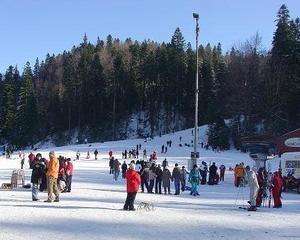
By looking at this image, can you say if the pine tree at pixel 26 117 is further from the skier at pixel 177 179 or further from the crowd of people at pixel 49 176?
the crowd of people at pixel 49 176

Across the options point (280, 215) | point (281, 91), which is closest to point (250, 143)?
point (280, 215)

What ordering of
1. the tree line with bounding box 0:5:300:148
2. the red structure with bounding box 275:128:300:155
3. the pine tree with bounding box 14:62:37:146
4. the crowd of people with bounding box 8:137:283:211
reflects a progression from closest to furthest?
the crowd of people with bounding box 8:137:283:211 < the red structure with bounding box 275:128:300:155 < the tree line with bounding box 0:5:300:148 < the pine tree with bounding box 14:62:37:146

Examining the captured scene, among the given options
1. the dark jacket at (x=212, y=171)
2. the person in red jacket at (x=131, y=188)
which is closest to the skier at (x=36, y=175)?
the person in red jacket at (x=131, y=188)

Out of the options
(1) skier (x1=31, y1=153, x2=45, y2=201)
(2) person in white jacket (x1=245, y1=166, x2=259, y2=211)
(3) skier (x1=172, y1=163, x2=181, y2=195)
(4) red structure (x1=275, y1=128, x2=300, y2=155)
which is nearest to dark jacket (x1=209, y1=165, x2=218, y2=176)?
(4) red structure (x1=275, y1=128, x2=300, y2=155)

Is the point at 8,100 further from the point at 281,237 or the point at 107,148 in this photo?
the point at 281,237

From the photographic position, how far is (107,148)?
2488 inches

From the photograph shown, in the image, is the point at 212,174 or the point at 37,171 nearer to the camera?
the point at 37,171

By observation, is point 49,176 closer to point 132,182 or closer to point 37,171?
A: point 37,171

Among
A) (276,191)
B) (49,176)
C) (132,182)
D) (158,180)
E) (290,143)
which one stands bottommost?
(276,191)

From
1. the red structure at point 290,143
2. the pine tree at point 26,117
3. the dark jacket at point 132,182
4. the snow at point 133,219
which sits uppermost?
the pine tree at point 26,117

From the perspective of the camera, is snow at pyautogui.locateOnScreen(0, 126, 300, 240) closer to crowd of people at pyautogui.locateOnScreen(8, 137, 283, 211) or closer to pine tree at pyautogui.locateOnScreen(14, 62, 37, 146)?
crowd of people at pyautogui.locateOnScreen(8, 137, 283, 211)

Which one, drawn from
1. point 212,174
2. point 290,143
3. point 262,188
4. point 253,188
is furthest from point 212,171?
point 253,188

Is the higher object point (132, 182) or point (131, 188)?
point (132, 182)

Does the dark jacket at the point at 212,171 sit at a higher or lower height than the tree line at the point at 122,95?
lower
